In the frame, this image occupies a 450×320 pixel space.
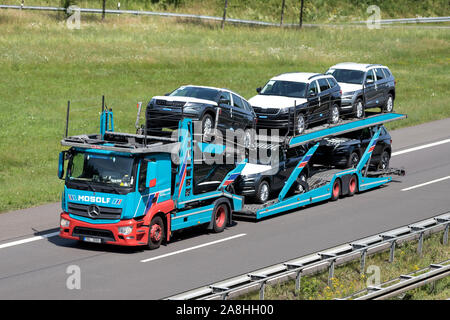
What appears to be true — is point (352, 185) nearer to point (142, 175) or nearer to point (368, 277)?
point (142, 175)

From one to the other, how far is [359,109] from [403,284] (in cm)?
1317

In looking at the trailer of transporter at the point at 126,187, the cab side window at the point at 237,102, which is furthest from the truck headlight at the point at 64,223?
the cab side window at the point at 237,102

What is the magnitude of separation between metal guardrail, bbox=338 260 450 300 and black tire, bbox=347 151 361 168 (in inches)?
378

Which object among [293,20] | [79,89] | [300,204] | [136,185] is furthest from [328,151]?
[293,20]

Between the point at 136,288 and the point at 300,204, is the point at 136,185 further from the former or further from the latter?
the point at 300,204

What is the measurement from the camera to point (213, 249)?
59.9 feet

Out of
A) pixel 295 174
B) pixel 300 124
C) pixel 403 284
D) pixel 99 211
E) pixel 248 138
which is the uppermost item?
pixel 300 124

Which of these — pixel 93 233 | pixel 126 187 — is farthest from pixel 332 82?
pixel 93 233

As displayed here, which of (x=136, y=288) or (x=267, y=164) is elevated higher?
(x=267, y=164)

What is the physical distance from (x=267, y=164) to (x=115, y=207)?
18.4 ft

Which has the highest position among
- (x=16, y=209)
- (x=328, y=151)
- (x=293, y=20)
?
(x=293, y=20)

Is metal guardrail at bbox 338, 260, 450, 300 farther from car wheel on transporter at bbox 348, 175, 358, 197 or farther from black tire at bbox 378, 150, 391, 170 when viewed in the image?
black tire at bbox 378, 150, 391, 170

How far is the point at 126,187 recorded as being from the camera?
1700cm

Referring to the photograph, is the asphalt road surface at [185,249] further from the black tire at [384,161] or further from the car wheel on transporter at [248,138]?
the car wheel on transporter at [248,138]
